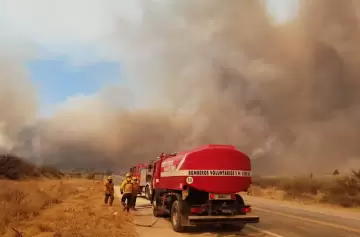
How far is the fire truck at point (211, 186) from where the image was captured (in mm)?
12445

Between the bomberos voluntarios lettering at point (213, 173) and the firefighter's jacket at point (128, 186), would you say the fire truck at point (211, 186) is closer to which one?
the bomberos voluntarios lettering at point (213, 173)

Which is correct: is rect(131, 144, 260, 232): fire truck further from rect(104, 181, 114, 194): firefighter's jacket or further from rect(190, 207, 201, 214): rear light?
rect(104, 181, 114, 194): firefighter's jacket

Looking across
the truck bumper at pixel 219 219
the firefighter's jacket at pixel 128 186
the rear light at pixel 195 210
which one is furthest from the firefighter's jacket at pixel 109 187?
the truck bumper at pixel 219 219

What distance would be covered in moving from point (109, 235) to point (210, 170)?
3.90 meters

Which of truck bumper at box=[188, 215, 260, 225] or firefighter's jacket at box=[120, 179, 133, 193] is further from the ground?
firefighter's jacket at box=[120, 179, 133, 193]

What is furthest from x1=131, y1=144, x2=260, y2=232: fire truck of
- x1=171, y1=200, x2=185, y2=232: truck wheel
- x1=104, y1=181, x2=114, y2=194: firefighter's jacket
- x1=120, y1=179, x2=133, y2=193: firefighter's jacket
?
x1=104, y1=181, x2=114, y2=194: firefighter's jacket

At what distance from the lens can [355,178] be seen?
3062 centimetres

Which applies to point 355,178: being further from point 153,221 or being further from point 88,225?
point 88,225

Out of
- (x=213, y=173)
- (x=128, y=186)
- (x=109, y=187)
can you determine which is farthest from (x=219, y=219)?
(x=109, y=187)

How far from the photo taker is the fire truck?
1245 cm

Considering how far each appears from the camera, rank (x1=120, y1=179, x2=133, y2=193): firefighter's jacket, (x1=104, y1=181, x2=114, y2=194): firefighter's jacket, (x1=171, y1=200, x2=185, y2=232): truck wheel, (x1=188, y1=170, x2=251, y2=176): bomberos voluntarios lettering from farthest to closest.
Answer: (x1=104, y1=181, x2=114, y2=194): firefighter's jacket, (x1=120, y1=179, x2=133, y2=193): firefighter's jacket, (x1=171, y1=200, x2=185, y2=232): truck wheel, (x1=188, y1=170, x2=251, y2=176): bomberos voluntarios lettering

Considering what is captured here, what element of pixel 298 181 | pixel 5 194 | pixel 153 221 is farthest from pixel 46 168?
pixel 153 221

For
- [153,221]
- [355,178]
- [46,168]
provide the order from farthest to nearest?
[46,168]
[355,178]
[153,221]

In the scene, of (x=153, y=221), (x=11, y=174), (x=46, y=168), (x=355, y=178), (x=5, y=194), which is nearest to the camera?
(x=153, y=221)
